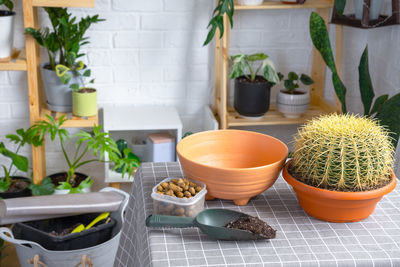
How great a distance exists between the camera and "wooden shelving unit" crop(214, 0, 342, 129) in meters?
2.35

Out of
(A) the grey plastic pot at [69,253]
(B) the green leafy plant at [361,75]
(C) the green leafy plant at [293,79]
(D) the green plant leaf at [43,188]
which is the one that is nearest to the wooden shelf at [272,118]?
(C) the green leafy plant at [293,79]

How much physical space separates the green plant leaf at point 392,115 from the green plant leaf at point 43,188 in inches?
58.0

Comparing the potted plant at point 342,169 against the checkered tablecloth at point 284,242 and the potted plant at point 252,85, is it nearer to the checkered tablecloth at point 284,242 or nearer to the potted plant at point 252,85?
the checkered tablecloth at point 284,242

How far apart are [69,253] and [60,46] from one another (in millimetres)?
949

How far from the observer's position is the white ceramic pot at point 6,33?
211 cm

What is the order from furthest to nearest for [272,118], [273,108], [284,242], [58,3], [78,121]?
1. [273,108]
2. [272,118]
3. [78,121]
4. [58,3]
5. [284,242]

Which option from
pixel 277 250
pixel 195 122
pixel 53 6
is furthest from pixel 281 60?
pixel 277 250

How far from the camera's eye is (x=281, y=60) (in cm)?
265

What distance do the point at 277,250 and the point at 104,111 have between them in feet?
5.59

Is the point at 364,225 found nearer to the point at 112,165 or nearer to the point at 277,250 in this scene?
the point at 277,250

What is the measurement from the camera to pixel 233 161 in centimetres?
138

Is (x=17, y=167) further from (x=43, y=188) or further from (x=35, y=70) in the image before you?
(x=35, y=70)

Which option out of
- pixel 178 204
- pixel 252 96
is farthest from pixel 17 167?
pixel 178 204

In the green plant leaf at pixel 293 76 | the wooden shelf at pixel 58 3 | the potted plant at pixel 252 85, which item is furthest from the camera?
the green plant leaf at pixel 293 76
